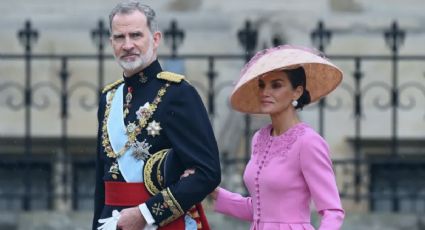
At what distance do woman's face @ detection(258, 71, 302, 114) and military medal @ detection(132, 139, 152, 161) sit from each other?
1.51 ft

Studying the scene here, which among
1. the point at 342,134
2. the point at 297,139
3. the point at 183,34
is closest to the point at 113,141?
the point at 297,139

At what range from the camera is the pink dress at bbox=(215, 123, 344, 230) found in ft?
20.5

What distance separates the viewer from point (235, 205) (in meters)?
6.63

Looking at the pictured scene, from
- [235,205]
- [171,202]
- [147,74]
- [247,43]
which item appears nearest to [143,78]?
[147,74]

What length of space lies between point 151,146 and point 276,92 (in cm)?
51

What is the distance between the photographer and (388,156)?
11.3 meters

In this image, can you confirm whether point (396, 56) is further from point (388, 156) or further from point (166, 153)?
point (166, 153)

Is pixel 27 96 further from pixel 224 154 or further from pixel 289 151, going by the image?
pixel 289 151

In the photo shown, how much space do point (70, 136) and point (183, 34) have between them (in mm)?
1338

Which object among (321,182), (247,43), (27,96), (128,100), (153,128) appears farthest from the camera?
(27,96)

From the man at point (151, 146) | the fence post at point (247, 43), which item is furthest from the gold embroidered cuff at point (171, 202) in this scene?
the fence post at point (247, 43)

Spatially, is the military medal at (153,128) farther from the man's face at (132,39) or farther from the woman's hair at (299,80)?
the woman's hair at (299,80)

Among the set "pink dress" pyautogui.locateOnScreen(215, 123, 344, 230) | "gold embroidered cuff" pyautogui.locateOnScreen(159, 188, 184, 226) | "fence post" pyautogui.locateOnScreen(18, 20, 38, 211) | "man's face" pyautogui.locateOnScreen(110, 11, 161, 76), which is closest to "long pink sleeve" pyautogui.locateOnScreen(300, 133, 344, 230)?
"pink dress" pyautogui.locateOnScreen(215, 123, 344, 230)

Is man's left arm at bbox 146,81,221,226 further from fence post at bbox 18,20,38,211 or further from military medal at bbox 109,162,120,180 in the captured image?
→ fence post at bbox 18,20,38,211
